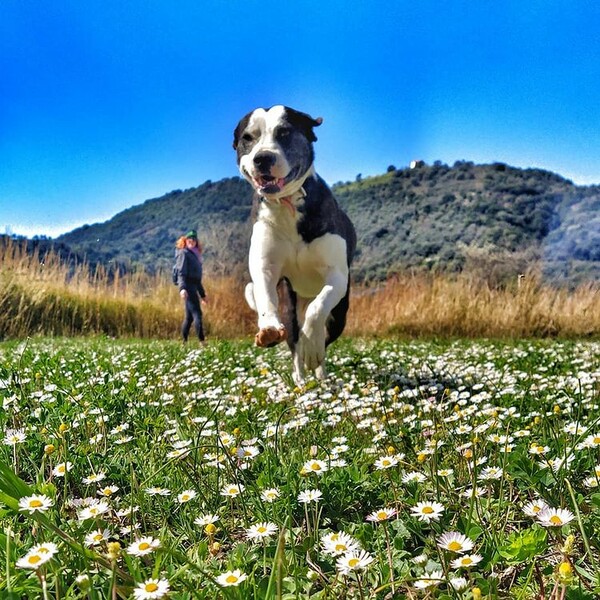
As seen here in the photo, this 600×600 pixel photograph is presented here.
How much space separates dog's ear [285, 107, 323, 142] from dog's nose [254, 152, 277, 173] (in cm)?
50

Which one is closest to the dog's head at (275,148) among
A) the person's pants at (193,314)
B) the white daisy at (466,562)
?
the white daisy at (466,562)

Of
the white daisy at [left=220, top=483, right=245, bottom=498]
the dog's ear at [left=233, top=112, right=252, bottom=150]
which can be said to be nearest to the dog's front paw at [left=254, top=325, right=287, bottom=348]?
the dog's ear at [left=233, top=112, right=252, bottom=150]

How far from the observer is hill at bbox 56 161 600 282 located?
24016 millimetres

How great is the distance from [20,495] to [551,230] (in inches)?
1616

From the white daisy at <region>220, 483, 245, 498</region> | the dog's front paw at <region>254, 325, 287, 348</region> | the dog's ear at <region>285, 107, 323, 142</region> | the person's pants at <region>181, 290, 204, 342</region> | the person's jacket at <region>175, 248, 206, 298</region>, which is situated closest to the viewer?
the white daisy at <region>220, 483, 245, 498</region>

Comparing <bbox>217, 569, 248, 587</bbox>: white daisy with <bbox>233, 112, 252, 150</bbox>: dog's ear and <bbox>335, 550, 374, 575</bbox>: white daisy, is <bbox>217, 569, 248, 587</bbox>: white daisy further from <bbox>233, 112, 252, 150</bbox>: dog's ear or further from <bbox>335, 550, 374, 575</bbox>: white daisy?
<bbox>233, 112, 252, 150</bbox>: dog's ear

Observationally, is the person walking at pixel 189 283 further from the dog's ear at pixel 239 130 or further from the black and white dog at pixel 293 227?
the dog's ear at pixel 239 130

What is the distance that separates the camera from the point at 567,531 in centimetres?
166

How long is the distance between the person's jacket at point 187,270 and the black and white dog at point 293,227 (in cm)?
752

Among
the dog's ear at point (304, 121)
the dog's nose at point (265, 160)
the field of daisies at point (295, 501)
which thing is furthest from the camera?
the dog's ear at point (304, 121)

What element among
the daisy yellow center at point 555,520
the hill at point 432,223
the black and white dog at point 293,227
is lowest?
the daisy yellow center at point 555,520

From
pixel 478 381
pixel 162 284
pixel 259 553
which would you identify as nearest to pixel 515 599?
pixel 259 553

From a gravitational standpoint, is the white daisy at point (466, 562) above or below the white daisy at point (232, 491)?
above

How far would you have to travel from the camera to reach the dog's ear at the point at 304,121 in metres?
4.80
